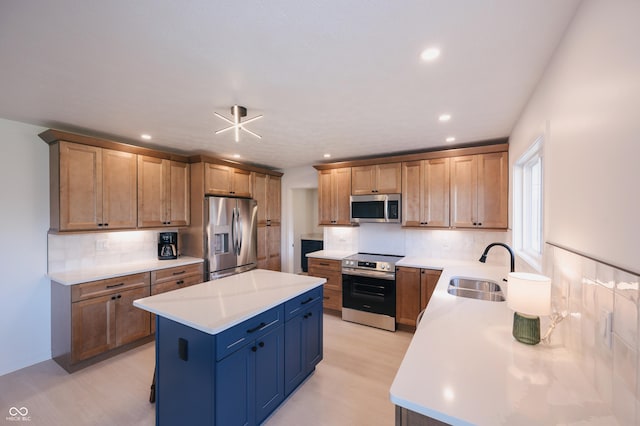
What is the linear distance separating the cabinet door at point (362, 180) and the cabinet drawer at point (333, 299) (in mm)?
1526

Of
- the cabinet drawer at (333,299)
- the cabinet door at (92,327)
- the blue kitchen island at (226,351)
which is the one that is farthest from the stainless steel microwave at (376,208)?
the cabinet door at (92,327)

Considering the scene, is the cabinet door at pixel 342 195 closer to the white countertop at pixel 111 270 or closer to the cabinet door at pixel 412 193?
the cabinet door at pixel 412 193

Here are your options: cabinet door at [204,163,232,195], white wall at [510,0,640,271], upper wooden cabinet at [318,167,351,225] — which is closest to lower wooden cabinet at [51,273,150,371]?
cabinet door at [204,163,232,195]

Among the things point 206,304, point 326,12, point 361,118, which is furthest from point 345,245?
point 326,12

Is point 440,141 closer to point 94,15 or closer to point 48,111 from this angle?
point 94,15

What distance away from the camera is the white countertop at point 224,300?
5.23ft

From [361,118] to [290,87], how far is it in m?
0.88

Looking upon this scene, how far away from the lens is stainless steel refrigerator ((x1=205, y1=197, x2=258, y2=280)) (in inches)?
148

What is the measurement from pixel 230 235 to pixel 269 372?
244 centimetres

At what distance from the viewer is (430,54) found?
4.95 feet

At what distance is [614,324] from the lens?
87 centimetres

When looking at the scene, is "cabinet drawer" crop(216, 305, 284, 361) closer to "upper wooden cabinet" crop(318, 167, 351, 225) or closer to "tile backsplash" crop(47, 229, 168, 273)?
"upper wooden cabinet" crop(318, 167, 351, 225)

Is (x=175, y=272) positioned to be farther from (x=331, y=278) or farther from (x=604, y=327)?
(x=604, y=327)

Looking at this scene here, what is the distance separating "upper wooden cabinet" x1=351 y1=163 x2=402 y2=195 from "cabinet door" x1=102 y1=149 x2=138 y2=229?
2920mm
